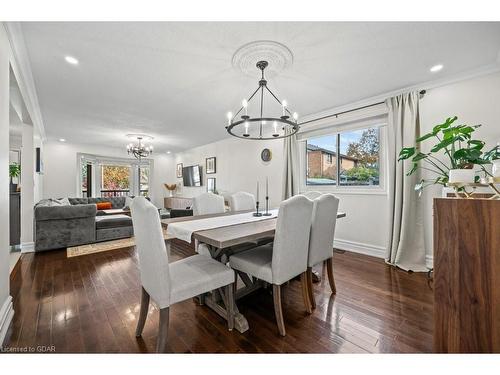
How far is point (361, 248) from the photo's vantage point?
3207 millimetres

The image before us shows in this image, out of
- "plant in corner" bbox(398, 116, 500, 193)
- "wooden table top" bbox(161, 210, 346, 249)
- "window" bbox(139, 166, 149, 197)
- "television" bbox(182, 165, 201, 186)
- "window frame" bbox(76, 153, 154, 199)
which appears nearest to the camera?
"plant in corner" bbox(398, 116, 500, 193)

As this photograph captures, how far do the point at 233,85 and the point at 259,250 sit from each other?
199 centimetres

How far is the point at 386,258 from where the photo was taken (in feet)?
9.15

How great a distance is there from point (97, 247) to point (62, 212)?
2.59ft

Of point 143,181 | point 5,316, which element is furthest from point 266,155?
point 143,181

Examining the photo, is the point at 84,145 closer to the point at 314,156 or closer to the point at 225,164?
the point at 225,164

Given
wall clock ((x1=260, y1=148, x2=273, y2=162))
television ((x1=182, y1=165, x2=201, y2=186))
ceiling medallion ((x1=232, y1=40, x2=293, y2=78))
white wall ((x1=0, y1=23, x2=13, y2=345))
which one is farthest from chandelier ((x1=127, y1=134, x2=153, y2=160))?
ceiling medallion ((x1=232, y1=40, x2=293, y2=78))

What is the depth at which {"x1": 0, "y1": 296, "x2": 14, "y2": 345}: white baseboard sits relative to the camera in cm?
141

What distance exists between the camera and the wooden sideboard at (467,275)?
0.90 metres

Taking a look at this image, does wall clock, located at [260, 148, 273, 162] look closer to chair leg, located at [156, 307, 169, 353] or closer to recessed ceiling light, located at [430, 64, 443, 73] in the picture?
recessed ceiling light, located at [430, 64, 443, 73]

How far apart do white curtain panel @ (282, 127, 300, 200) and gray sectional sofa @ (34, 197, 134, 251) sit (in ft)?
11.1

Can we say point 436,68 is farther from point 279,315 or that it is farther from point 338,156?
point 279,315

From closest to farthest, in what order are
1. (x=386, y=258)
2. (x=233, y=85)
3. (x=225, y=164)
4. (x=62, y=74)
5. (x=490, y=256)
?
1. (x=490, y=256)
2. (x=62, y=74)
3. (x=233, y=85)
4. (x=386, y=258)
5. (x=225, y=164)
